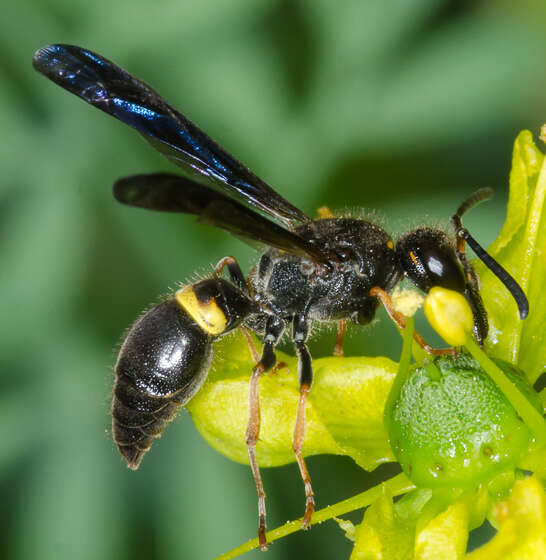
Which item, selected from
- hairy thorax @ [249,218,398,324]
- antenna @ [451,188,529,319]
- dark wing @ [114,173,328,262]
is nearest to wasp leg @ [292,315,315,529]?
hairy thorax @ [249,218,398,324]

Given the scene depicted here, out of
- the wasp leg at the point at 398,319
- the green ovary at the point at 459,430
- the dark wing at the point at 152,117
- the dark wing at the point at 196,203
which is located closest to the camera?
the dark wing at the point at 196,203

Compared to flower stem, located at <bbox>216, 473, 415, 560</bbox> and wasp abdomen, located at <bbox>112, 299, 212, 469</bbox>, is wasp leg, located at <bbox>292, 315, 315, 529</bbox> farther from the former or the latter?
wasp abdomen, located at <bbox>112, 299, 212, 469</bbox>

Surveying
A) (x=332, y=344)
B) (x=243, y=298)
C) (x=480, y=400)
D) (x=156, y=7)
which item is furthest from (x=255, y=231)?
(x=156, y=7)

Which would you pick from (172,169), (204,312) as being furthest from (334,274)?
(172,169)

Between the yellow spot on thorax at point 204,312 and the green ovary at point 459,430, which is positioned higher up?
the green ovary at point 459,430

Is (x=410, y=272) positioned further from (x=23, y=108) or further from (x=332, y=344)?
(x=23, y=108)

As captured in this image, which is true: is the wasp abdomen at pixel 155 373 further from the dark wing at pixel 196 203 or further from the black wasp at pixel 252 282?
the dark wing at pixel 196 203

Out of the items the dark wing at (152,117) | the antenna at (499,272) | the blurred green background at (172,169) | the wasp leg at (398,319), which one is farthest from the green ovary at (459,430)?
the blurred green background at (172,169)

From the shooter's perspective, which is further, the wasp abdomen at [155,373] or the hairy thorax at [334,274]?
the hairy thorax at [334,274]
